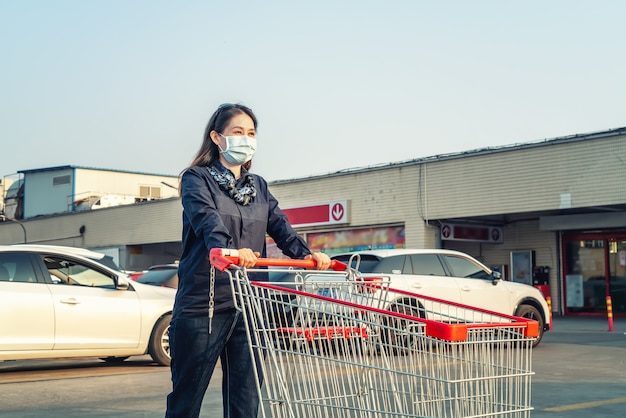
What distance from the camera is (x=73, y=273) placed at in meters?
10.3

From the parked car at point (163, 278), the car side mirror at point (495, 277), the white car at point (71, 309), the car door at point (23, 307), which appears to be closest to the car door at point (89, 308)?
the white car at point (71, 309)

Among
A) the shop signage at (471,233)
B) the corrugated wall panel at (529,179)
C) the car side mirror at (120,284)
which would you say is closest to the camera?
the car side mirror at (120,284)

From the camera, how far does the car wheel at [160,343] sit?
1065 cm

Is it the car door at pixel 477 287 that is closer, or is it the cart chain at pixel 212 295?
the cart chain at pixel 212 295

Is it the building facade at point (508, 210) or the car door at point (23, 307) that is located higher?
the building facade at point (508, 210)

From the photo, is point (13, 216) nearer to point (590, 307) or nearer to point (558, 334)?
point (590, 307)

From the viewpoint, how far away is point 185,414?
3.99 meters

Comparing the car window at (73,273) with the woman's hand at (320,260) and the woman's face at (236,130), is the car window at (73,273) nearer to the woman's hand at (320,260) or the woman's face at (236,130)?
the woman's face at (236,130)

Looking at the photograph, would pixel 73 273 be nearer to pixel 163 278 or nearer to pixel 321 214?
pixel 163 278

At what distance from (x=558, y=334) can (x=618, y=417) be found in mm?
10859

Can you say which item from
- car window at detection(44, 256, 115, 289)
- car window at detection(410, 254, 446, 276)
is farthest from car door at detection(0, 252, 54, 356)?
car window at detection(410, 254, 446, 276)

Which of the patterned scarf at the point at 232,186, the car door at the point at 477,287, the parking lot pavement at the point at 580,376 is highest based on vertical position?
the patterned scarf at the point at 232,186

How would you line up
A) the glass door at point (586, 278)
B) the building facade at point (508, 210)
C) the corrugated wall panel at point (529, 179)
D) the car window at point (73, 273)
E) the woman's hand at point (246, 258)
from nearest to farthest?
the woman's hand at point (246, 258) < the car window at point (73, 273) < the corrugated wall panel at point (529, 179) < the building facade at point (508, 210) < the glass door at point (586, 278)

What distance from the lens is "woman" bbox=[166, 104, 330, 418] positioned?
3.94 metres
